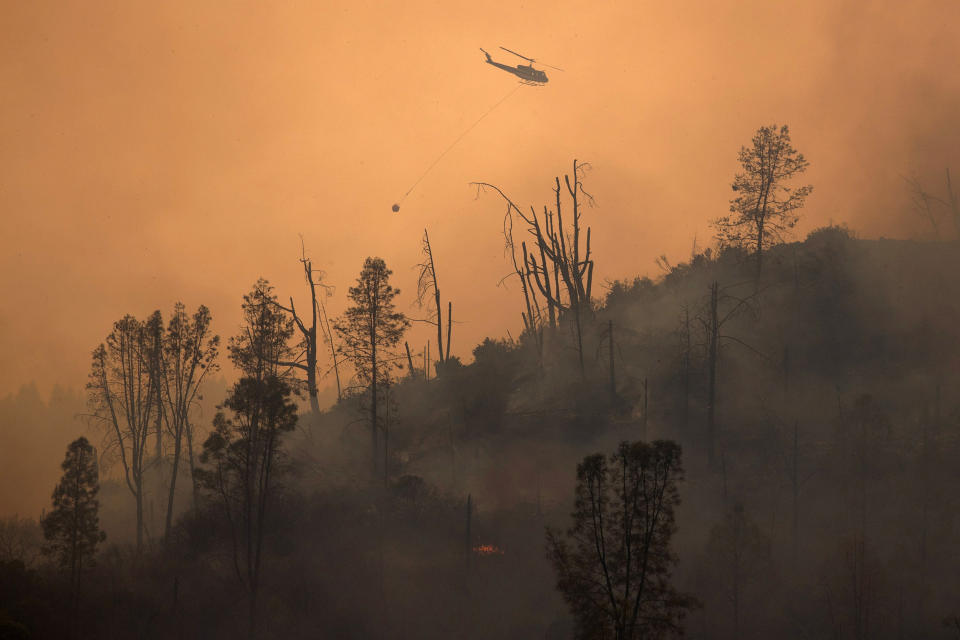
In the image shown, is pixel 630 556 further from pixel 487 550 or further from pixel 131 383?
pixel 131 383

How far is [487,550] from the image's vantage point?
45.2 m

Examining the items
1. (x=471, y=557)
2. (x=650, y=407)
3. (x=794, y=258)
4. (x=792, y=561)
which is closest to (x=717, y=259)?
(x=794, y=258)

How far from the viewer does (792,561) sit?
41594 millimetres

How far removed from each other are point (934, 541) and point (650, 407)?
17588 millimetres

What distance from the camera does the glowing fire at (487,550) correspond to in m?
45.1

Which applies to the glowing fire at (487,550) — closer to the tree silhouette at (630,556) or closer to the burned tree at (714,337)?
the burned tree at (714,337)

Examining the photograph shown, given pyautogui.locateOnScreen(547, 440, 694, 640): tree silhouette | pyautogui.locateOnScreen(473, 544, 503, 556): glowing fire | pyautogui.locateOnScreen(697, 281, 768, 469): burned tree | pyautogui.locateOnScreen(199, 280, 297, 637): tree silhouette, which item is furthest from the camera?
pyautogui.locateOnScreen(697, 281, 768, 469): burned tree

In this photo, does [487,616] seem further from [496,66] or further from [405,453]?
[496,66]

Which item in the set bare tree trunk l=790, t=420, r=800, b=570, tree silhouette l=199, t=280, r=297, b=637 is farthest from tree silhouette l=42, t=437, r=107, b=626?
bare tree trunk l=790, t=420, r=800, b=570

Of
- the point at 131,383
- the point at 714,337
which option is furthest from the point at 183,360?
the point at 714,337

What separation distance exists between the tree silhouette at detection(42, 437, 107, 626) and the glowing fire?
1965 centimetres

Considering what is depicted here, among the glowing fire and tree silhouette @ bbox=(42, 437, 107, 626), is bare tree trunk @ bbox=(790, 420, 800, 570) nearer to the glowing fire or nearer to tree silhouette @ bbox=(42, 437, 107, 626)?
the glowing fire

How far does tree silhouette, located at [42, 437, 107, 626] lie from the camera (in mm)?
38031

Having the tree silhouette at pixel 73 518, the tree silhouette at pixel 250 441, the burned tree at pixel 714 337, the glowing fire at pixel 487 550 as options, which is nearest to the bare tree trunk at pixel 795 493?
the burned tree at pixel 714 337
